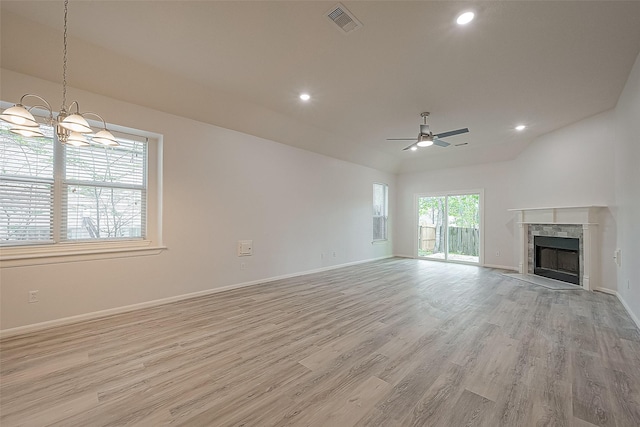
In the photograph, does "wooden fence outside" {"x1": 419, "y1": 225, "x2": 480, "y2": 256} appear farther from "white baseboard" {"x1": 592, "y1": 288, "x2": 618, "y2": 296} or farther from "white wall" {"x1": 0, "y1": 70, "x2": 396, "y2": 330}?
"white wall" {"x1": 0, "y1": 70, "x2": 396, "y2": 330}

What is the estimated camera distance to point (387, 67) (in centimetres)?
325

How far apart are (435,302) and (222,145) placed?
4.50 m

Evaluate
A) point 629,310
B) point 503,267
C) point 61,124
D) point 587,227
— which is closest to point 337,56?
point 61,124

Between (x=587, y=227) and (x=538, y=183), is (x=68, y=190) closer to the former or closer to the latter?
(x=587, y=227)

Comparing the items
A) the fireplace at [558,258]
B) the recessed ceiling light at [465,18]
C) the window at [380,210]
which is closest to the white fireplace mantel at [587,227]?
the fireplace at [558,258]

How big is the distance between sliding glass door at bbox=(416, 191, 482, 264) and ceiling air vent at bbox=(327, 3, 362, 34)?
6.46m

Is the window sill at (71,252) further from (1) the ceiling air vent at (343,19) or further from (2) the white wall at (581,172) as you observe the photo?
(2) the white wall at (581,172)

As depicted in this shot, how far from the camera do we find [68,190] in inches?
135

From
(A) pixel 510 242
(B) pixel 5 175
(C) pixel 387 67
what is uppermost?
(C) pixel 387 67

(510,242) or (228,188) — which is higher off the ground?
(228,188)

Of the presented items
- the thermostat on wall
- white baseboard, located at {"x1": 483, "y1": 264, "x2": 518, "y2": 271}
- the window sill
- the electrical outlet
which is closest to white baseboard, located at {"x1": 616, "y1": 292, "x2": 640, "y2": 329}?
white baseboard, located at {"x1": 483, "y1": 264, "x2": 518, "y2": 271}

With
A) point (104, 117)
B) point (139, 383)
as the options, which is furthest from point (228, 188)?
point (139, 383)

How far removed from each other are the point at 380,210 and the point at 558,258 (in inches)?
177

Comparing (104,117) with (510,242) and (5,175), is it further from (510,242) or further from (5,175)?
(510,242)
